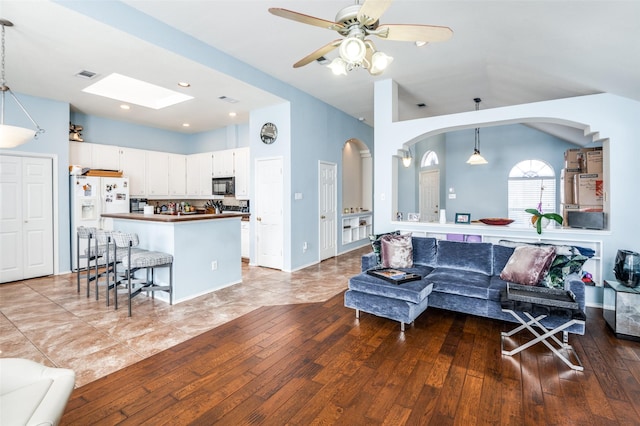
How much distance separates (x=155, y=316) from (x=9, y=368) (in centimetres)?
218

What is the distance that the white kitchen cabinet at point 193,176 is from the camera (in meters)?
7.56

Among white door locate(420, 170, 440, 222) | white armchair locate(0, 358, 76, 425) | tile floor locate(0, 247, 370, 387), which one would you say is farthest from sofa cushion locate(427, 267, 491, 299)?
white door locate(420, 170, 440, 222)

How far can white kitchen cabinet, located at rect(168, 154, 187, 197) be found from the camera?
7355 mm

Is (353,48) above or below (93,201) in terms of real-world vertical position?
above

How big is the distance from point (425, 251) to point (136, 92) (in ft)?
18.3

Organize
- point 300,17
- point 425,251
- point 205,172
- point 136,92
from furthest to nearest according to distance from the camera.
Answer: point 205,172 → point 136,92 → point 425,251 → point 300,17

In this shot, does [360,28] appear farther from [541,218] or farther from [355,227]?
[355,227]

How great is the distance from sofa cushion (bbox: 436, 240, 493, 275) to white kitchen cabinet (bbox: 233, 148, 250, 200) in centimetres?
423

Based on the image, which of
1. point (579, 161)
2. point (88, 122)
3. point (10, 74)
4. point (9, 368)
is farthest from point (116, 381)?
point (579, 161)

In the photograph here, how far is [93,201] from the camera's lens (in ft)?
18.4

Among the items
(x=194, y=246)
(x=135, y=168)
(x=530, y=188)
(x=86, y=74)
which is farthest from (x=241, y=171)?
(x=530, y=188)

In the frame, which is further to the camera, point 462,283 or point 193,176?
point 193,176

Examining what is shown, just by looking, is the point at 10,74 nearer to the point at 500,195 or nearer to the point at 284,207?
the point at 284,207

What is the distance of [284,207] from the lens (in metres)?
5.56
